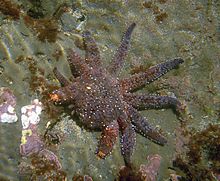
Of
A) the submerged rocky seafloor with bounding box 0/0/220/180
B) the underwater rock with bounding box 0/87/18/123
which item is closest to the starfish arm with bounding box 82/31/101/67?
the submerged rocky seafloor with bounding box 0/0/220/180

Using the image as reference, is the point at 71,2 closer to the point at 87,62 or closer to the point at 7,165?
the point at 87,62

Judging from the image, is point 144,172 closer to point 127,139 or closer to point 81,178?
point 127,139

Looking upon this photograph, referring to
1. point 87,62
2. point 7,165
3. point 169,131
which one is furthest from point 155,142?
point 7,165

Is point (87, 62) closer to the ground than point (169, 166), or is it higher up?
higher up

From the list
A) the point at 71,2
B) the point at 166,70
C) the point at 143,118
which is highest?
the point at 71,2

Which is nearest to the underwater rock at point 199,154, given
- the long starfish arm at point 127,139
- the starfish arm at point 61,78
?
the long starfish arm at point 127,139
